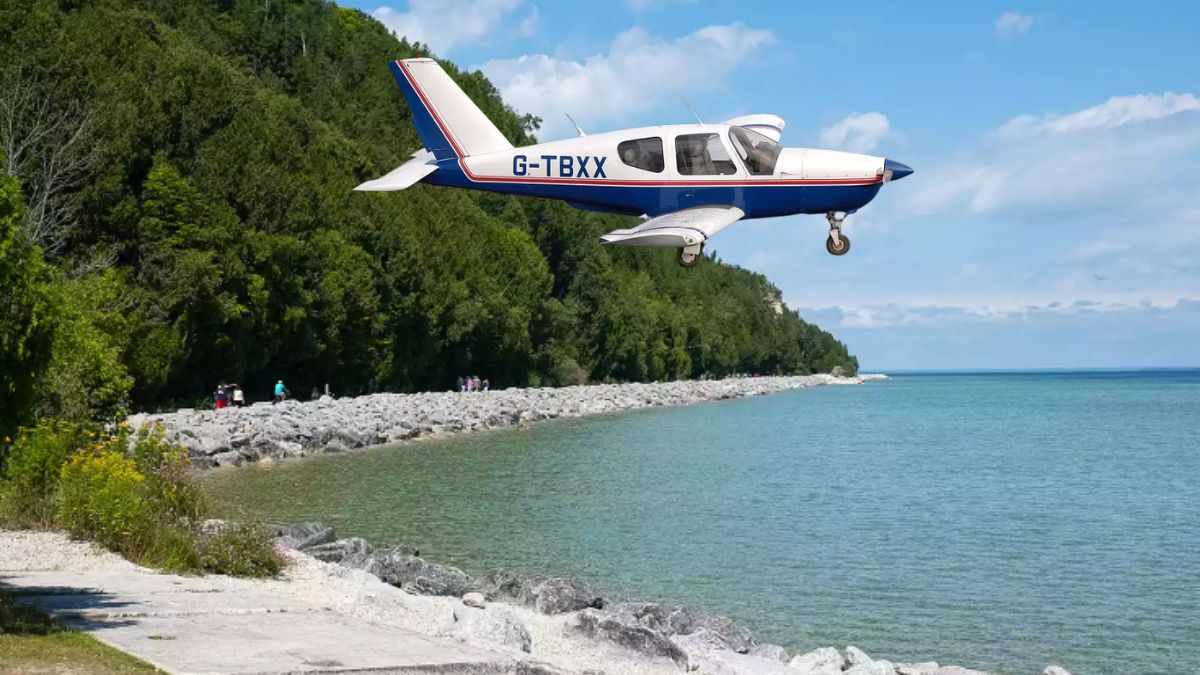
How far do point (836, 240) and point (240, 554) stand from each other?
7.85m

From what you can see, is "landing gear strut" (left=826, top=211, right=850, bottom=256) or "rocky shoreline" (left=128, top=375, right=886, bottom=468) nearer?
"landing gear strut" (left=826, top=211, right=850, bottom=256)

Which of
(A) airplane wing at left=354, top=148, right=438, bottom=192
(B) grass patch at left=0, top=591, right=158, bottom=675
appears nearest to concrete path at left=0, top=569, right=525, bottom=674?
(B) grass patch at left=0, top=591, right=158, bottom=675

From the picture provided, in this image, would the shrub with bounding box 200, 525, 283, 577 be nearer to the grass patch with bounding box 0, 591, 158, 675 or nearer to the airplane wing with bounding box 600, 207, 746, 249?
the grass patch with bounding box 0, 591, 158, 675

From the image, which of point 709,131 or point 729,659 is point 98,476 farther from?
point 709,131

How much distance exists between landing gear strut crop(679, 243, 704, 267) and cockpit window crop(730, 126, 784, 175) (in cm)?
164

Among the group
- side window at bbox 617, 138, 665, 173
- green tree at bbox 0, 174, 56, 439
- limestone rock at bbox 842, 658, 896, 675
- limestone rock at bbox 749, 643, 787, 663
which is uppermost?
side window at bbox 617, 138, 665, 173

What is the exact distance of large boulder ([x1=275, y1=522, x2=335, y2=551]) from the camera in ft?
66.8

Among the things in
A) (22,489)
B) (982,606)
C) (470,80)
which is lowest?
(982,606)

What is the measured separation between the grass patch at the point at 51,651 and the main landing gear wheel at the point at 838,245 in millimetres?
6183

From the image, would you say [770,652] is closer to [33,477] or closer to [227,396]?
[33,477]

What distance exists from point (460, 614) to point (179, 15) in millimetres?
108628

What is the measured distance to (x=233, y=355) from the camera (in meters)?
53.6

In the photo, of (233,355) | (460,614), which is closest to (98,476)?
(460,614)

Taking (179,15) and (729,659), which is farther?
(179,15)
